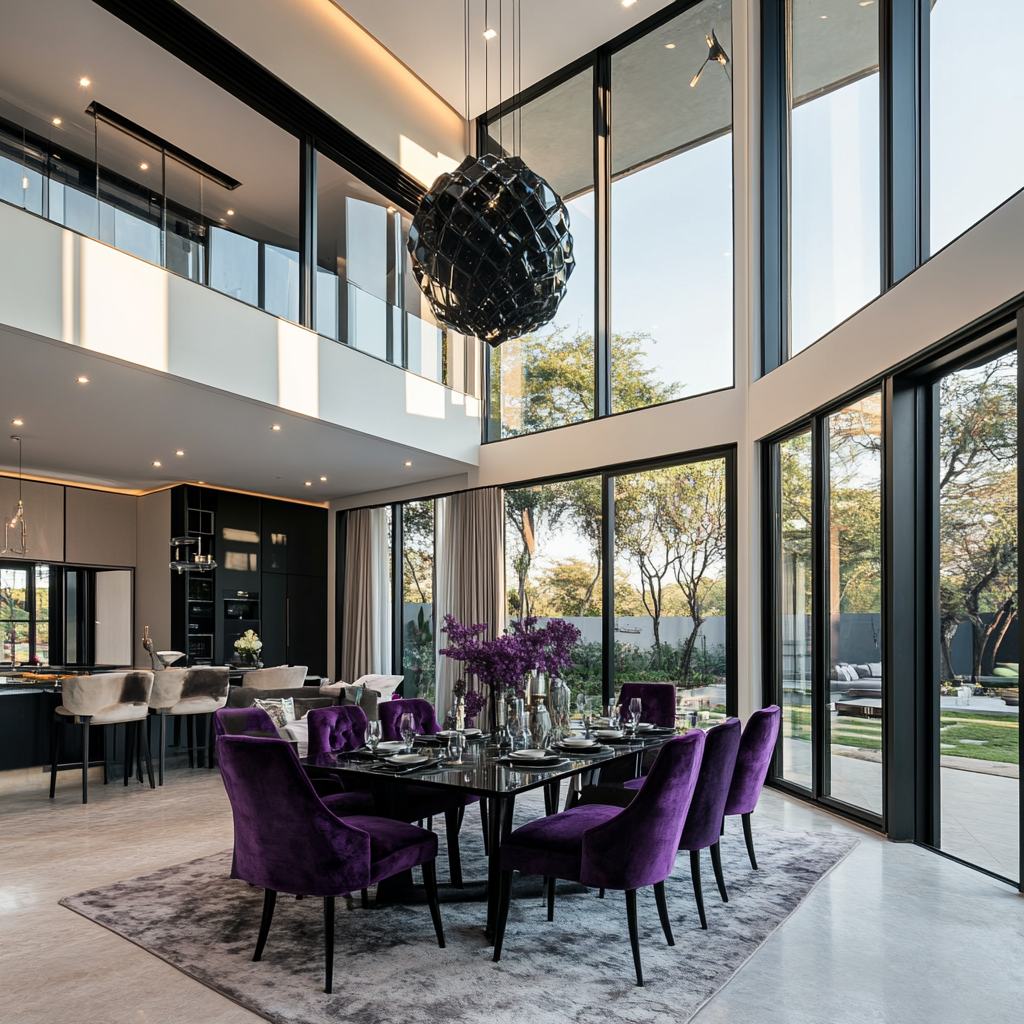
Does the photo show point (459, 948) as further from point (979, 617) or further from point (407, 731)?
point (979, 617)

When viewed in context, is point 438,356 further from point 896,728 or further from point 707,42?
point 896,728

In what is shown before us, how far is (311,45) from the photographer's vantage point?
7.39m

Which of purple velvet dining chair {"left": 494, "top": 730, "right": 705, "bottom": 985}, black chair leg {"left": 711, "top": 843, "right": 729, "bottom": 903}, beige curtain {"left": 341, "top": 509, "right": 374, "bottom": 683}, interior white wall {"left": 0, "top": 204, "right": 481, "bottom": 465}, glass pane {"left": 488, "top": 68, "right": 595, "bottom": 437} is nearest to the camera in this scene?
purple velvet dining chair {"left": 494, "top": 730, "right": 705, "bottom": 985}

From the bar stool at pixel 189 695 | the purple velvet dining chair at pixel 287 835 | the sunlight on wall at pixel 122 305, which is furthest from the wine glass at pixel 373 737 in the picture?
the bar stool at pixel 189 695

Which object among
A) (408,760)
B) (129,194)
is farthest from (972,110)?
(129,194)

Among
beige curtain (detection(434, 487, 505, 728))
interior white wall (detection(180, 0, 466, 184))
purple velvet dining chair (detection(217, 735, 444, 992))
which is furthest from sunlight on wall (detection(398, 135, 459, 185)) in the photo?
purple velvet dining chair (detection(217, 735, 444, 992))

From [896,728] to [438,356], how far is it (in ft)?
18.8

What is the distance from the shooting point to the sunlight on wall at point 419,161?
854cm

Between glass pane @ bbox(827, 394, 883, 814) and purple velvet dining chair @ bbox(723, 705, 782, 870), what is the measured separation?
1.24 metres

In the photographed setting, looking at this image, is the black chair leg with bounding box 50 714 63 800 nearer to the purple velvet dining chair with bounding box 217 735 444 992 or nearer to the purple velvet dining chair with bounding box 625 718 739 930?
the purple velvet dining chair with bounding box 217 735 444 992

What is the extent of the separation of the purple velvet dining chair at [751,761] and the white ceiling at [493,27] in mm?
6605

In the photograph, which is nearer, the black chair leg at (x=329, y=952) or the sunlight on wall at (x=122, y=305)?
the black chair leg at (x=329, y=952)

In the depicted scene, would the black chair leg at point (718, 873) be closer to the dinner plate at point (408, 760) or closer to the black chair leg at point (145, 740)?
the dinner plate at point (408, 760)

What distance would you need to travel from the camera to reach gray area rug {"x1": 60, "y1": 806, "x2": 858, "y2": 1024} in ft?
9.12
